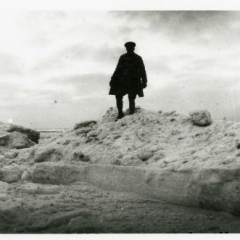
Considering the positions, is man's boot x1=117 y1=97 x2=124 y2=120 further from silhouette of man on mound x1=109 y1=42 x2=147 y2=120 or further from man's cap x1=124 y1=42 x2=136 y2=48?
man's cap x1=124 y1=42 x2=136 y2=48

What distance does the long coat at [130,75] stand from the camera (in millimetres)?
7348

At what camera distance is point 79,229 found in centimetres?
469

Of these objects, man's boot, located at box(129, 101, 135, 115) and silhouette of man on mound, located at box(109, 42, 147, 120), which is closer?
silhouette of man on mound, located at box(109, 42, 147, 120)

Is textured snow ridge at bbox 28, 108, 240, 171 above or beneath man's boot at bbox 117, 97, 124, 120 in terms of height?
beneath

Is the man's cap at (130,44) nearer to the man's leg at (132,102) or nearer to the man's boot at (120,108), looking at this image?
the man's leg at (132,102)

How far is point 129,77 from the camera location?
7.33 m

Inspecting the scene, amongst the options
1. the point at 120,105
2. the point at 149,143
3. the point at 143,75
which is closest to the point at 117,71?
the point at 143,75

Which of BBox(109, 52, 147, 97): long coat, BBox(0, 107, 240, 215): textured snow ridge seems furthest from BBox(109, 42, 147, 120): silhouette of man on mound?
BBox(0, 107, 240, 215): textured snow ridge

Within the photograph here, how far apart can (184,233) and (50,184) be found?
8.33 ft

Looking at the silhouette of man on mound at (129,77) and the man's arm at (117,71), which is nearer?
the silhouette of man on mound at (129,77)

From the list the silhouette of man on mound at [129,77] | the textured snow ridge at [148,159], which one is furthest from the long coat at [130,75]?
the textured snow ridge at [148,159]

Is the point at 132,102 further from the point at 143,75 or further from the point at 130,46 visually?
the point at 130,46

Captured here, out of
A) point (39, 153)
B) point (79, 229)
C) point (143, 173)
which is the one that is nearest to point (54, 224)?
point (79, 229)

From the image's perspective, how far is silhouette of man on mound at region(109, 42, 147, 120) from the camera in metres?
7.34
